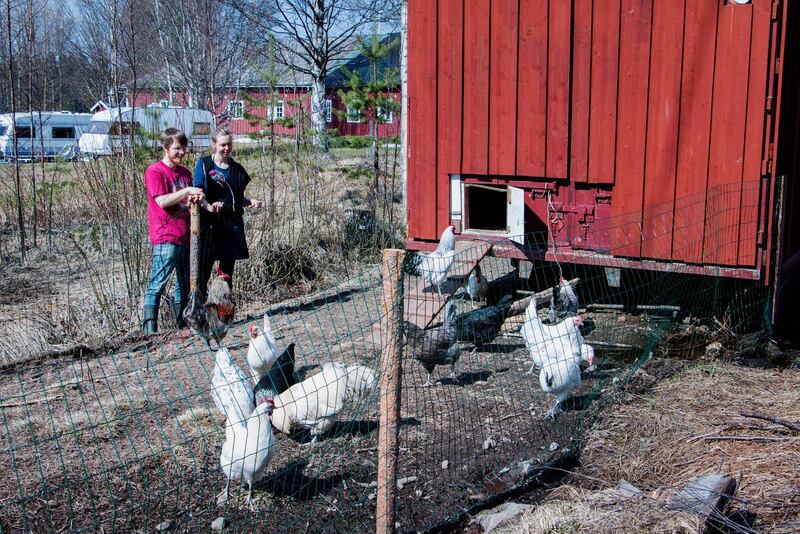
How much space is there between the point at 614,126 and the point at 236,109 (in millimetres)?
5983

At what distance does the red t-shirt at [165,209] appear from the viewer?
648 centimetres

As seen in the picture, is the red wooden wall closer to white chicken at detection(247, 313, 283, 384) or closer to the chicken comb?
the chicken comb

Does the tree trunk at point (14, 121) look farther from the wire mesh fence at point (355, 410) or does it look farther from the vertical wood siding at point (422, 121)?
the vertical wood siding at point (422, 121)

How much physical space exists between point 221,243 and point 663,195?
4.09m

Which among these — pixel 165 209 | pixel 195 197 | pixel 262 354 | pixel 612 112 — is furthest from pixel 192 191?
pixel 612 112

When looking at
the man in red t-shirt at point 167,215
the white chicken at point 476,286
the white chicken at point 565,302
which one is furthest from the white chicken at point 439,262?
the man in red t-shirt at point 167,215

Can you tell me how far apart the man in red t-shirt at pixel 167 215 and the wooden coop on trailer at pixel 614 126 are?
8.29ft

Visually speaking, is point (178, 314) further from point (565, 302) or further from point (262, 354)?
point (565, 302)

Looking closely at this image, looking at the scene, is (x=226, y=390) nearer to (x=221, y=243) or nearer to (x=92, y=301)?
(x=221, y=243)

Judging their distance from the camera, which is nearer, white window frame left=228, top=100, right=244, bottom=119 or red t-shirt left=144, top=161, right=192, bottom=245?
red t-shirt left=144, top=161, right=192, bottom=245


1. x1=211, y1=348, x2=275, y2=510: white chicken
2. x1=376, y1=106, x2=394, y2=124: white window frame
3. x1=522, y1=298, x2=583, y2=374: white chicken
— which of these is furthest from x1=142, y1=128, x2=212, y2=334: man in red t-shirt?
x1=376, y1=106, x2=394, y2=124: white window frame

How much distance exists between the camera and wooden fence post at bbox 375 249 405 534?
3.54m

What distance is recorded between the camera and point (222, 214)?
6.93 metres

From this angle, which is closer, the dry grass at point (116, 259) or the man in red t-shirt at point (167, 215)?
the man in red t-shirt at point (167, 215)
